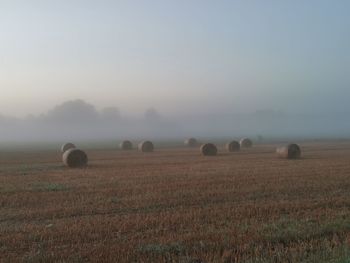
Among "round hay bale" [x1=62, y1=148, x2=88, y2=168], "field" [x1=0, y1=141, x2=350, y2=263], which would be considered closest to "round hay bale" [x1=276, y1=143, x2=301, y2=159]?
"field" [x1=0, y1=141, x2=350, y2=263]

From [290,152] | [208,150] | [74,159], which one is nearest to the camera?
[74,159]

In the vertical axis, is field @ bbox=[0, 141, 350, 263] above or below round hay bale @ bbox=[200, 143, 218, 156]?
below

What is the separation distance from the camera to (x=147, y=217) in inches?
472

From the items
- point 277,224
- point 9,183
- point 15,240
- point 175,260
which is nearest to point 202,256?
point 175,260

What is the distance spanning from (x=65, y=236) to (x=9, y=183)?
1093 centimetres

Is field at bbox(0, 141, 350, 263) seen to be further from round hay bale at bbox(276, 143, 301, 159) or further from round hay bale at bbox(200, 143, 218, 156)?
round hay bale at bbox(200, 143, 218, 156)

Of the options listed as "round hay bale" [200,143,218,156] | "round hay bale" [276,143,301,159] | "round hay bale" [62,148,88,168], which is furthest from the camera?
"round hay bale" [200,143,218,156]

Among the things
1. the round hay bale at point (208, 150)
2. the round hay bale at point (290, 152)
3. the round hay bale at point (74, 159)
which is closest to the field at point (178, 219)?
the round hay bale at point (74, 159)

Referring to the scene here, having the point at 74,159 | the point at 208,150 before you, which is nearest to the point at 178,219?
the point at 74,159

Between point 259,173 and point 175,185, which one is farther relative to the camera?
point 259,173

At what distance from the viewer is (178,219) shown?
1173 centimetres

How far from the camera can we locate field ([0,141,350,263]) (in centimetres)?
874

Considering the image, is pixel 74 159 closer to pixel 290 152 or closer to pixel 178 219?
pixel 290 152

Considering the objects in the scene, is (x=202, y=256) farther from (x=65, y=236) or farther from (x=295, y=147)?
(x=295, y=147)
